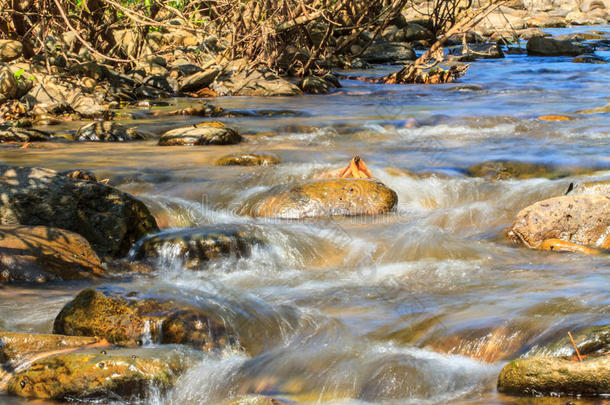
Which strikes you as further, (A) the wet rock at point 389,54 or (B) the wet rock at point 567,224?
(A) the wet rock at point 389,54

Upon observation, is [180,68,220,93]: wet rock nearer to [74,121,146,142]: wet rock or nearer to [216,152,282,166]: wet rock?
[74,121,146,142]: wet rock

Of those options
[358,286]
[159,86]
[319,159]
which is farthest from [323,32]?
[358,286]

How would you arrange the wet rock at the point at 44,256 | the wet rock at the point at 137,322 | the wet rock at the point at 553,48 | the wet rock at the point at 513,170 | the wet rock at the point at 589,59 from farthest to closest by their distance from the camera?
the wet rock at the point at 553,48, the wet rock at the point at 589,59, the wet rock at the point at 513,170, the wet rock at the point at 44,256, the wet rock at the point at 137,322

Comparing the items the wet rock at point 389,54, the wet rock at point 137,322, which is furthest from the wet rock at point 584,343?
the wet rock at point 389,54

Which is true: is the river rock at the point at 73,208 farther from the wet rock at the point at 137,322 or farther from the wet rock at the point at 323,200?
the wet rock at the point at 137,322

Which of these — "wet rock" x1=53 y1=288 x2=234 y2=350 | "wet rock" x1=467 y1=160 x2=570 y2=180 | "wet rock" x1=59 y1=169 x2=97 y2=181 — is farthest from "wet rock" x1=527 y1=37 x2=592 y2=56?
"wet rock" x1=53 y1=288 x2=234 y2=350

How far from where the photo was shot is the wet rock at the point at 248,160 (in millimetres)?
7950

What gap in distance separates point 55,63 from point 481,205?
8.79m

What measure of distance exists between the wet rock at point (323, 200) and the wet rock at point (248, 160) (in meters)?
1.38

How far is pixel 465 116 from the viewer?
1084 cm

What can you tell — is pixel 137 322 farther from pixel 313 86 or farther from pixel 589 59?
pixel 589 59

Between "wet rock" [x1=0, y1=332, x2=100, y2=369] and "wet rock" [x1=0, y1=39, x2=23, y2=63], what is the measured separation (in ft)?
32.2

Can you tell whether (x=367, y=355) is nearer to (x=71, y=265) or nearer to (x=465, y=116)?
(x=71, y=265)

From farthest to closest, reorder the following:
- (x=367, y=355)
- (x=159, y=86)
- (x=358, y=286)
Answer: (x=159, y=86)
(x=358, y=286)
(x=367, y=355)
